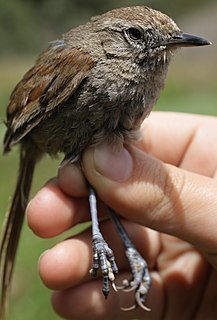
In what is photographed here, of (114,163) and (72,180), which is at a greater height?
(114,163)

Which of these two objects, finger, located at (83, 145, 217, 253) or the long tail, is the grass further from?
finger, located at (83, 145, 217, 253)

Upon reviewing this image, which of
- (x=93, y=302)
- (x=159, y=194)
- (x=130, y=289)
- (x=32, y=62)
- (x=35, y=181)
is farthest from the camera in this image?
(x=32, y=62)

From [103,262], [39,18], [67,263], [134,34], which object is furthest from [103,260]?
[39,18]

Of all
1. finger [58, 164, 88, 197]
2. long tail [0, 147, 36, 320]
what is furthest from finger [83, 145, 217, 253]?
long tail [0, 147, 36, 320]

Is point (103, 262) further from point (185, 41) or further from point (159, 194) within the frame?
point (185, 41)

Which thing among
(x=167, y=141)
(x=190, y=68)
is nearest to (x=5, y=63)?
(x=190, y=68)

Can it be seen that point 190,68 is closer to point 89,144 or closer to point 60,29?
point 60,29

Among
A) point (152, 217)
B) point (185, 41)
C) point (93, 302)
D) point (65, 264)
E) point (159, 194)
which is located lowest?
point (93, 302)

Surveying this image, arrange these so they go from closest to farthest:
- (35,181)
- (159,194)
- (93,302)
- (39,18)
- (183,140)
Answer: (159,194)
(93,302)
(183,140)
(35,181)
(39,18)
